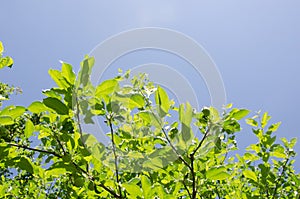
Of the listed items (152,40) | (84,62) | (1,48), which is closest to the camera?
(84,62)

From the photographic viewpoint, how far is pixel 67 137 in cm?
183

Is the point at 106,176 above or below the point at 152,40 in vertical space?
below

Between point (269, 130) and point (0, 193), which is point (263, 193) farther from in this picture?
point (0, 193)

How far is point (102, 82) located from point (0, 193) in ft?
3.13

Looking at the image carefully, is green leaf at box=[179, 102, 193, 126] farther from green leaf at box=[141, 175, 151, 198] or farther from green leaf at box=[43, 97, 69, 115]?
green leaf at box=[43, 97, 69, 115]

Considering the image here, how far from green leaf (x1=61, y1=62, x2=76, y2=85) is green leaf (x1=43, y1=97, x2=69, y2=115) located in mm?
124

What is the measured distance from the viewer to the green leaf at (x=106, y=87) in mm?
1757

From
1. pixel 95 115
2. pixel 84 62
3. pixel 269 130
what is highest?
pixel 269 130

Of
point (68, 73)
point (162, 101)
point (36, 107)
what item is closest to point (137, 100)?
point (162, 101)

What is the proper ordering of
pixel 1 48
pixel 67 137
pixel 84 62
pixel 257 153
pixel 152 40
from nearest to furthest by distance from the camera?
pixel 84 62
pixel 67 137
pixel 1 48
pixel 152 40
pixel 257 153

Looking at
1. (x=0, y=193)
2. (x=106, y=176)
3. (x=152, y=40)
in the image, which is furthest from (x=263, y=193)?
(x=0, y=193)

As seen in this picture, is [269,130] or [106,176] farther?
[269,130]

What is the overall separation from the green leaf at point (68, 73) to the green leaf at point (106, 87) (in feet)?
0.46

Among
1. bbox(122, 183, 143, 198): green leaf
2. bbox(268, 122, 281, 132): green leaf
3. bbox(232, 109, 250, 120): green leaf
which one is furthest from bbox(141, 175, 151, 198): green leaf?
bbox(268, 122, 281, 132): green leaf
